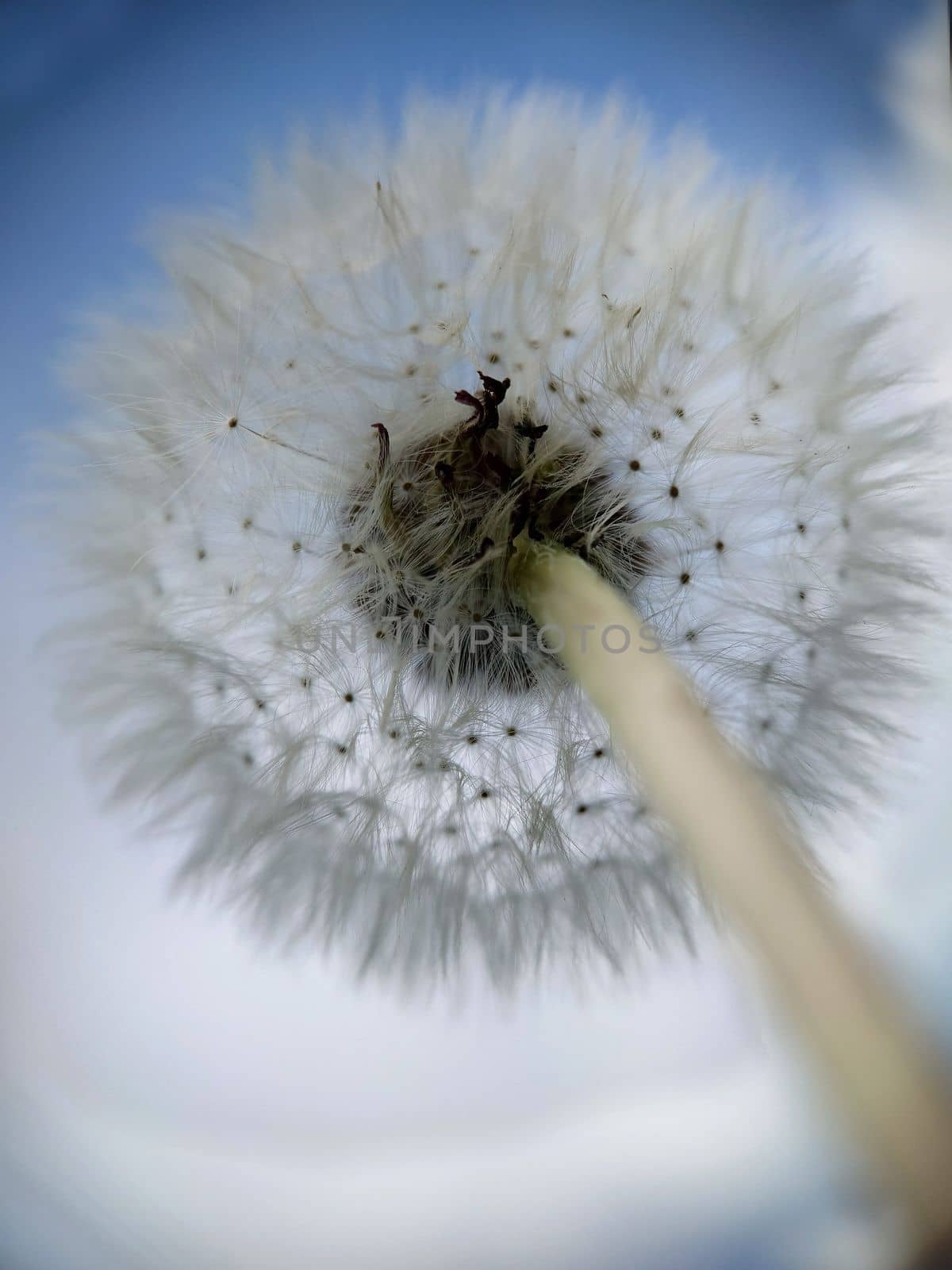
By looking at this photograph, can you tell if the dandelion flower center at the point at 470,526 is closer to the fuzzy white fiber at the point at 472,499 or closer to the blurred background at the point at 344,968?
the fuzzy white fiber at the point at 472,499

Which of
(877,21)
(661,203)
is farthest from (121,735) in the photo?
(877,21)

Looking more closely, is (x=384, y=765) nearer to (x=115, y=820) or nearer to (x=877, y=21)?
(x=115, y=820)

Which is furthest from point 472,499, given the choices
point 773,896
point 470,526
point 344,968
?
point 344,968

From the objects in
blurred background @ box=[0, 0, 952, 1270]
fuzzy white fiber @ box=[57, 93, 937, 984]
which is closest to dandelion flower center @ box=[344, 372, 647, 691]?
fuzzy white fiber @ box=[57, 93, 937, 984]

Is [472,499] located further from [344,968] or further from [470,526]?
[344,968]

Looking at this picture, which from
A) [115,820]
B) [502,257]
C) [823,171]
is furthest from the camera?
[823,171]
